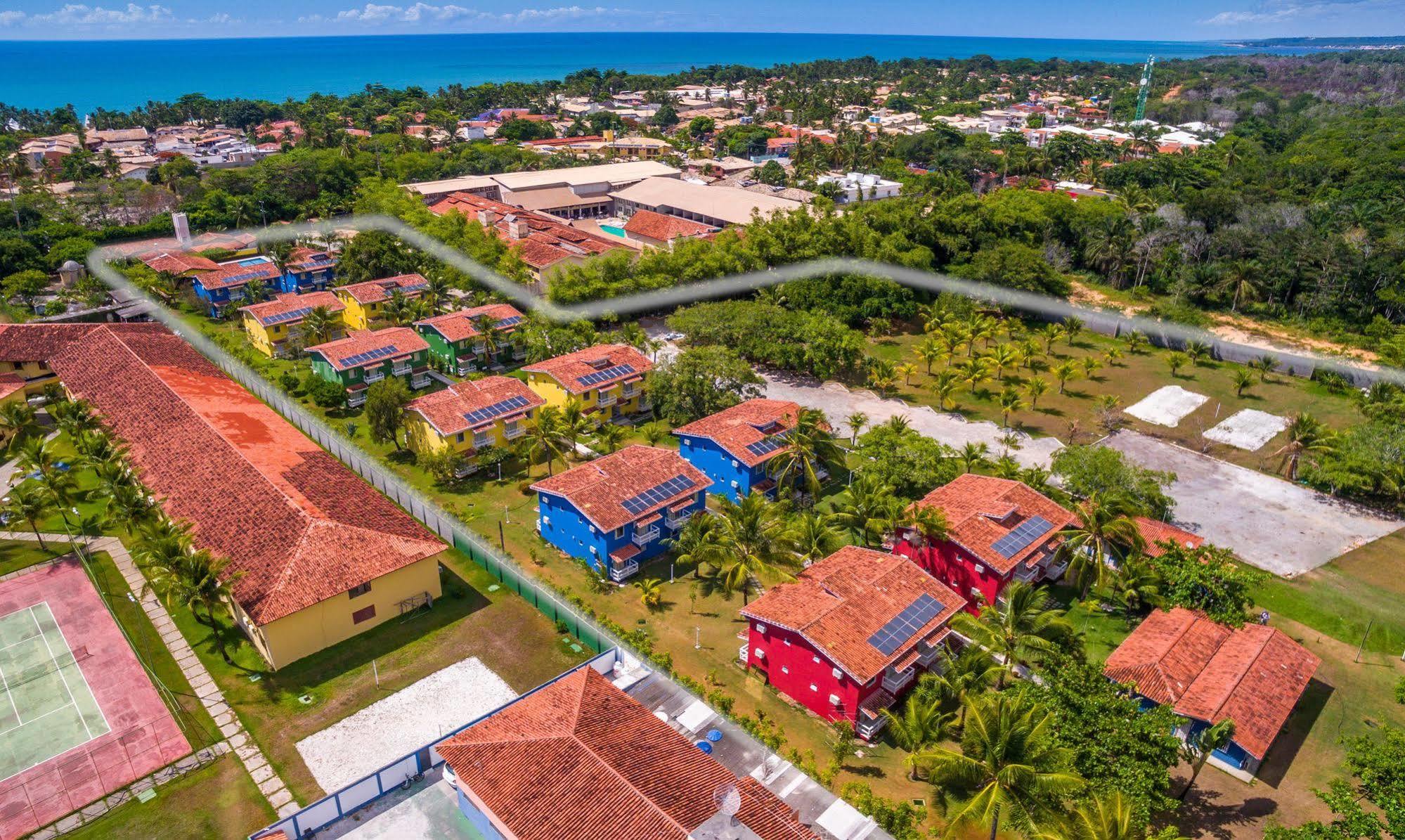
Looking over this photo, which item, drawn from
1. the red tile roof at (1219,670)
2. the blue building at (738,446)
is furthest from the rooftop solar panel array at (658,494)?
the red tile roof at (1219,670)

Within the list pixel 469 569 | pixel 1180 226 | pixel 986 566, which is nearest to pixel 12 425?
pixel 469 569

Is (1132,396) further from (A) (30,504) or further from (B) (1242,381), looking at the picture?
(A) (30,504)

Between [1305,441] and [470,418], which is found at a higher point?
[470,418]

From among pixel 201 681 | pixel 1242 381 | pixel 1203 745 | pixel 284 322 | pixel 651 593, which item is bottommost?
pixel 201 681

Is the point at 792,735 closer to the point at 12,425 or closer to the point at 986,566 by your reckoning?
the point at 986,566

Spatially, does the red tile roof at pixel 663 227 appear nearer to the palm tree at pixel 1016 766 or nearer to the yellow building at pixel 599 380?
the yellow building at pixel 599 380

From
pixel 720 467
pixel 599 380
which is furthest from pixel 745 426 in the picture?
pixel 599 380
